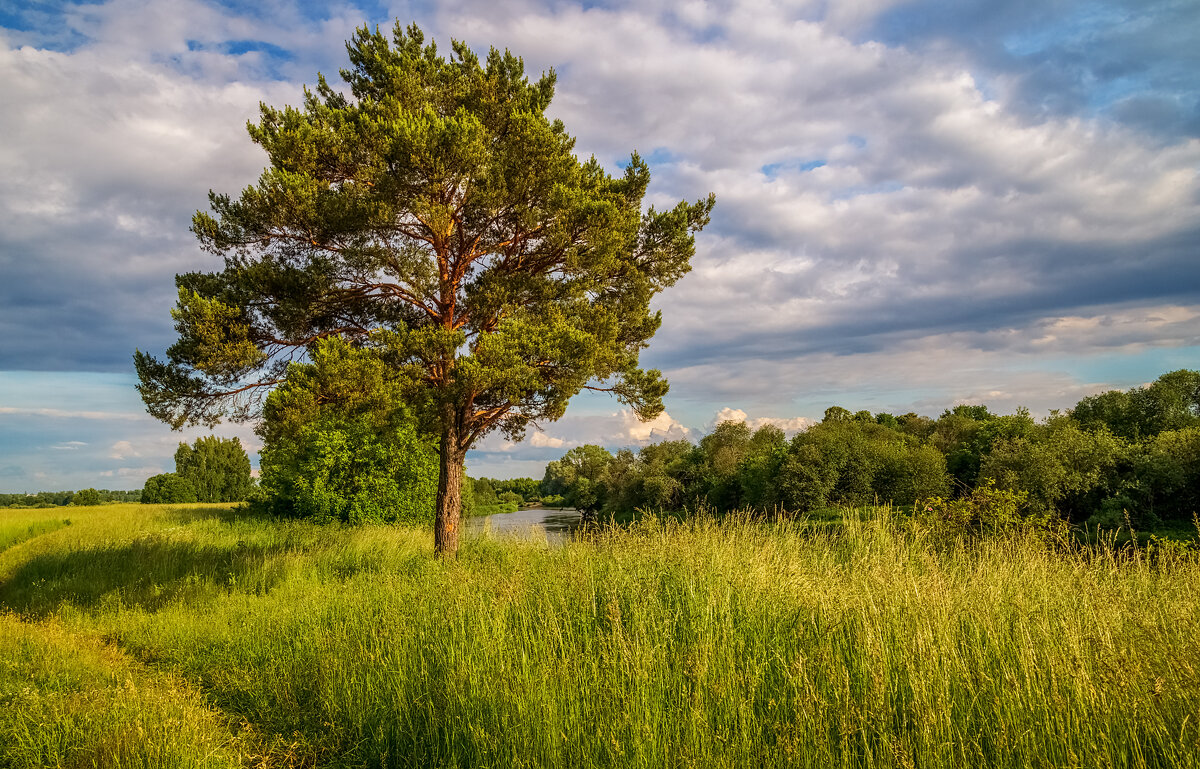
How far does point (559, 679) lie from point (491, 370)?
19.8ft

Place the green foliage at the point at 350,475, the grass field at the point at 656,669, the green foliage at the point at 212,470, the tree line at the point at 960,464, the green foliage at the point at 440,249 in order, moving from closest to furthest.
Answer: the grass field at the point at 656,669, the green foliage at the point at 440,249, the green foliage at the point at 350,475, the tree line at the point at 960,464, the green foliage at the point at 212,470

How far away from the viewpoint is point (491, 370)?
391 inches

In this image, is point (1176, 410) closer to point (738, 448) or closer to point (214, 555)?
point (738, 448)

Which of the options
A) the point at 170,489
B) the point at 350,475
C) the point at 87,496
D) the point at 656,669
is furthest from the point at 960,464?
the point at 87,496

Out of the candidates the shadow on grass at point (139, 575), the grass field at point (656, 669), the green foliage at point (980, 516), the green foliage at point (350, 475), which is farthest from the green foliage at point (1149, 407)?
the shadow on grass at point (139, 575)

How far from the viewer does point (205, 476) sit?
7819 centimetres

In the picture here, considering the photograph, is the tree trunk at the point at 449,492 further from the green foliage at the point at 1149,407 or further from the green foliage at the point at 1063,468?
the green foliage at the point at 1149,407

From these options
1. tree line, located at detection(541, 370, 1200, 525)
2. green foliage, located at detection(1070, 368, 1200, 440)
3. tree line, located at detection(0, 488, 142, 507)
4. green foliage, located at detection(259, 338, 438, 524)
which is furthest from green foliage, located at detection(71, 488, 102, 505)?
green foliage, located at detection(1070, 368, 1200, 440)

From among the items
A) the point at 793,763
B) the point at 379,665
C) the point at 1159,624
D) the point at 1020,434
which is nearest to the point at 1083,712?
the point at 793,763

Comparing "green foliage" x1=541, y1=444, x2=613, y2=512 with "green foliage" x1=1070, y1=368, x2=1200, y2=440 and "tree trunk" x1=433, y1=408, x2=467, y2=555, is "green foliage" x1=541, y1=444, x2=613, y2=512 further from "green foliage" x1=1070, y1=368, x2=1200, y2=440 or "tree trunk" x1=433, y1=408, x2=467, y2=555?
"tree trunk" x1=433, y1=408, x2=467, y2=555

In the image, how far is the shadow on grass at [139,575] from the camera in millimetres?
10734

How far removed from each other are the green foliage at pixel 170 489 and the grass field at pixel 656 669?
7763 cm

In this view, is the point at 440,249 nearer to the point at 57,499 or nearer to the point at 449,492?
the point at 449,492

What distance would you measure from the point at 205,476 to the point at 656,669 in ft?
298
